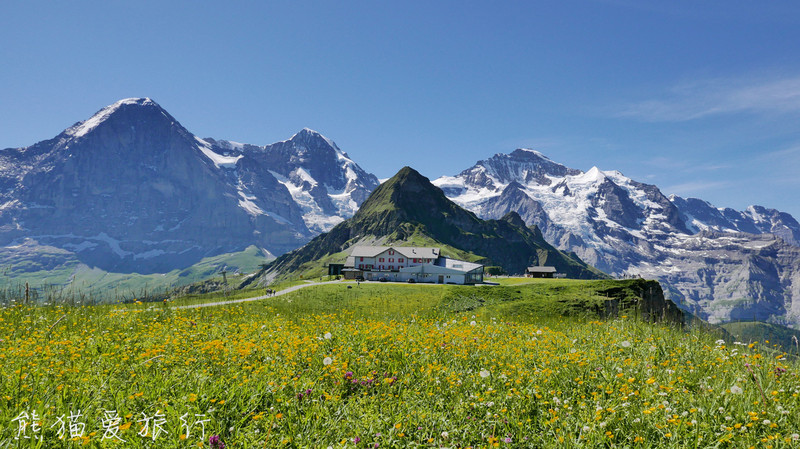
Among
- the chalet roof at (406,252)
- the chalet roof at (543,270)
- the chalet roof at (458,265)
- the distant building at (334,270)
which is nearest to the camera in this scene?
the chalet roof at (458,265)

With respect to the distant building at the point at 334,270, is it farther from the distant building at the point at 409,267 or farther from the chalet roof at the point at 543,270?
the chalet roof at the point at 543,270

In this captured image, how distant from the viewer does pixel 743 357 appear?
355 inches

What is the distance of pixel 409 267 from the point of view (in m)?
121

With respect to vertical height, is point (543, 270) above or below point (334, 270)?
below

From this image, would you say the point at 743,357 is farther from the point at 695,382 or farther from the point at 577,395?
the point at 577,395

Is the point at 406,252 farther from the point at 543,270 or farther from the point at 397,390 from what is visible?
the point at 397,390

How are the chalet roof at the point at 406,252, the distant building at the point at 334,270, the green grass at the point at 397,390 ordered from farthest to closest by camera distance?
the distant building at the point at 334,270, the chalet roof at the point at 406,252, the green grass at the point at 397,390

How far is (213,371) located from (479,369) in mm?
5863

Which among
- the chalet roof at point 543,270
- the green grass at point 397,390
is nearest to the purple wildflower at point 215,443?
the green grass at point 397,390

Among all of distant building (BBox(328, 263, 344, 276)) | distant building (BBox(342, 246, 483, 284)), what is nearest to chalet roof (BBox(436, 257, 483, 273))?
distant building (BBox(342, 246, 483, 284))

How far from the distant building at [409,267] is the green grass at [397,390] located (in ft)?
326

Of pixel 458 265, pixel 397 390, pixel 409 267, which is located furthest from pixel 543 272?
pixel 397 390

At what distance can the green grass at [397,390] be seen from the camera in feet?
19.5

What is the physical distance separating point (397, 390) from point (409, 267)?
4449 inches
